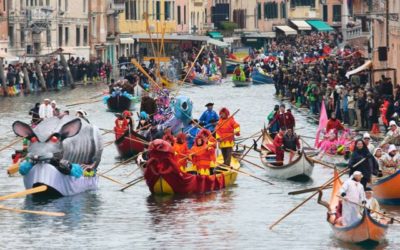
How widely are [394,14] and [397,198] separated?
112 ft

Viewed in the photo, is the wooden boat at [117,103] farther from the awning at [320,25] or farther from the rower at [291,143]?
the awning at [320,25]

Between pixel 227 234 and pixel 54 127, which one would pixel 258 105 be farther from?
pixel 227 234

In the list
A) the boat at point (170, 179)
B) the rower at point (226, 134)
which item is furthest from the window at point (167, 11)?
the boat at point (170, 179)

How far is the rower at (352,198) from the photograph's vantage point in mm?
33750

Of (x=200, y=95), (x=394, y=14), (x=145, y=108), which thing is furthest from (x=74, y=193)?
(x=200, y=95)

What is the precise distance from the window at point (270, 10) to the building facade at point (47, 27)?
1678 inches

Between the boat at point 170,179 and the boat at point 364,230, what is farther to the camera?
the boat at point 170,179

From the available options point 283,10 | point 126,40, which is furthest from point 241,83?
point 283,10

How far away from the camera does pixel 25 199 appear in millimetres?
42125

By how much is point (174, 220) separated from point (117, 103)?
38.0 m

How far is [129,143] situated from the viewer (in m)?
53.2

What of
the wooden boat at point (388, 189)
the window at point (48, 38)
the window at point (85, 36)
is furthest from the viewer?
the window at point (85, 36)

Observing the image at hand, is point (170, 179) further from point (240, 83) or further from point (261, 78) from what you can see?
point (261, 78)

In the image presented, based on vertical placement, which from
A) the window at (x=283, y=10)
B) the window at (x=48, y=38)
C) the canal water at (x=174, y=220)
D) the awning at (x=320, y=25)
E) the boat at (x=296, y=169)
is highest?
the window at (x=283, y=10)
